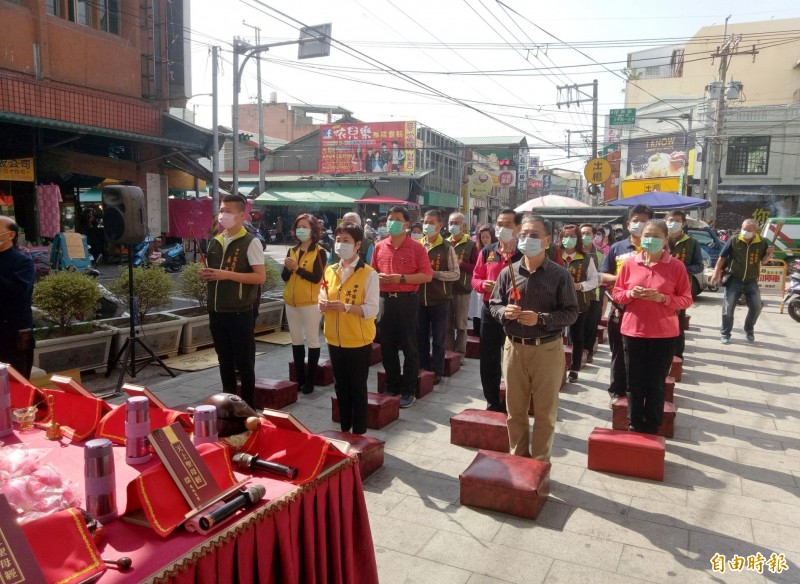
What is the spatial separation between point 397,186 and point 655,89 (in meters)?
22.3

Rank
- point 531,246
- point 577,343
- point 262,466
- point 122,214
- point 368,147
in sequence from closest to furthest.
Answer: point 262,466 < point 531,246 < point 122,214 < point 577,343 < point 368,147

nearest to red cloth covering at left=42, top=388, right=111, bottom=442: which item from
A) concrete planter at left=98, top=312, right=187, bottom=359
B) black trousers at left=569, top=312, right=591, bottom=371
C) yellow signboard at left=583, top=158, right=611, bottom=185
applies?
concrete planter at left=98, top=312, right=187, bottom=359

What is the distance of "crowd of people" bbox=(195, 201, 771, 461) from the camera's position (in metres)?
3.75

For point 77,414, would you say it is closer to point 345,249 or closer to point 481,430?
point 345,249

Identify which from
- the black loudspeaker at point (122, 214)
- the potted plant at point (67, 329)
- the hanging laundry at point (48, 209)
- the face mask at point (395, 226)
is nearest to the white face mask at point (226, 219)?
the face mask at point (395, 226)

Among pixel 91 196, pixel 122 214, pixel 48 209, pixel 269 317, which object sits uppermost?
pixel 91 196

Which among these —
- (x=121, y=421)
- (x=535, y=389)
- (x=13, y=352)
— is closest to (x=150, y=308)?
(x=13, y=352)

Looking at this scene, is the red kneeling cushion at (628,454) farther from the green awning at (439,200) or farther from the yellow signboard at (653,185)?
the green awning at (439,200)

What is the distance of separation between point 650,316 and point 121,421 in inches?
143

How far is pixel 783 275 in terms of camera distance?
43.0 ft

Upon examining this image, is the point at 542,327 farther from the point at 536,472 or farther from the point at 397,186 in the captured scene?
the point at 397,186

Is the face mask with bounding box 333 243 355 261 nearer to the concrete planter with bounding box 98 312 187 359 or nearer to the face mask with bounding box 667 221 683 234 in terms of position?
the concrete planter with bounding box 98 312 187 359

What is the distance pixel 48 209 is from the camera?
11938 mm

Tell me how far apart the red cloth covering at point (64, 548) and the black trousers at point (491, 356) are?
3.68 metres
